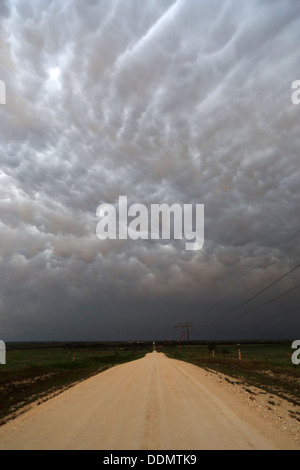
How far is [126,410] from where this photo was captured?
1329cm

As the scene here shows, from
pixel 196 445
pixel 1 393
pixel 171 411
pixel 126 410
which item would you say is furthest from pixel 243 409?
pixel 1 393

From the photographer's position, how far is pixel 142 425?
10773 mm

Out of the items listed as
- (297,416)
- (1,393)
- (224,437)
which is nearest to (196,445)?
(224,437)

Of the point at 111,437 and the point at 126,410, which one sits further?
the point at 126,410

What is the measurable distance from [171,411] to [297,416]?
505 cm

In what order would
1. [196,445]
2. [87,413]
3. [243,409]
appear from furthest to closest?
[243,409] → [87,413] → [196,445]

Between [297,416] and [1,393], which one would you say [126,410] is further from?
[1,393]

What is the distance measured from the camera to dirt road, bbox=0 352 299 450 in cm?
882

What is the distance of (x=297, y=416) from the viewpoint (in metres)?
13.3

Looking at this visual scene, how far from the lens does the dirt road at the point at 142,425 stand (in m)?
8.82
